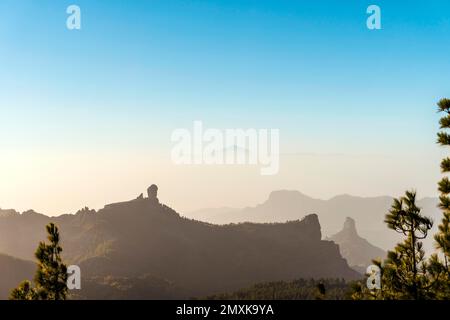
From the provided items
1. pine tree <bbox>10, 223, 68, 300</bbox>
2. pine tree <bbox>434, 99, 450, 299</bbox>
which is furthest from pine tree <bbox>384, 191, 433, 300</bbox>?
pine tree <bbox>10, 223, 68, 300</bbox>

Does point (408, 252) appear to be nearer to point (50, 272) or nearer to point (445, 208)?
point (445, 208)

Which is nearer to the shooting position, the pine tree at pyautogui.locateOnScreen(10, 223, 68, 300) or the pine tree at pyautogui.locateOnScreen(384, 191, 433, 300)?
the pine tree at pyautogui.locateOnScreen(384, 191, 433, 300)

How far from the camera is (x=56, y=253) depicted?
3031 centimetres

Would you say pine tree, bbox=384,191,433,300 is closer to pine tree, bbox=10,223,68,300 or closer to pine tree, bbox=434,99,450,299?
pine tree, bbox=434,99,450,299

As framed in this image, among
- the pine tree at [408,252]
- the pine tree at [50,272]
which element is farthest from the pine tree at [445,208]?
the pine tree at [50,272]

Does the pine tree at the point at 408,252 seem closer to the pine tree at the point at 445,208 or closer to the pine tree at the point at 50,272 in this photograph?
the pine tree at the point at 445,208

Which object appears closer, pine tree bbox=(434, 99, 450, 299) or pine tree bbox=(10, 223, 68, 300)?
pine tree bbox=(434, 99, 450, 299)

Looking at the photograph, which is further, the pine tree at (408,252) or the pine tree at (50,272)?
the pine tree at (50,272)

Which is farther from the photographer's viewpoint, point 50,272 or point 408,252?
point 50,272

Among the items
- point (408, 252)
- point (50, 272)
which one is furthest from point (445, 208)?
point (50, 272)

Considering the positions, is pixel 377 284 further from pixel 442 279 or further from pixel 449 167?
pixel 449 167

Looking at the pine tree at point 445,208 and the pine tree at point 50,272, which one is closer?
the pine tree at point 445,208
